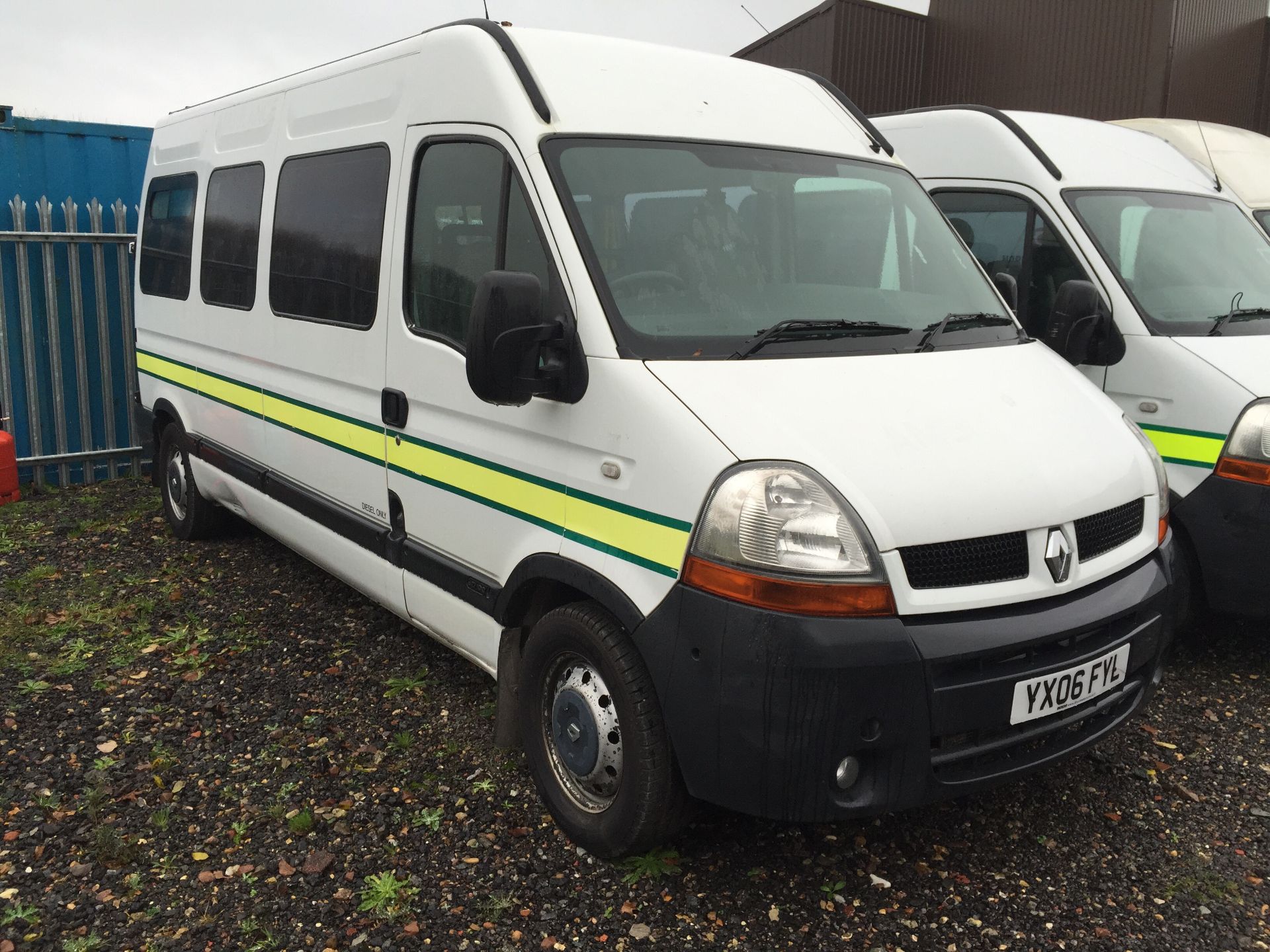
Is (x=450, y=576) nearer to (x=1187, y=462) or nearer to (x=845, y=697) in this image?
(x=845, y=697)

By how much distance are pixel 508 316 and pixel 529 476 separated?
586 millimetres

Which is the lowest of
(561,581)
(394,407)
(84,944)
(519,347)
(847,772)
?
(84,944)

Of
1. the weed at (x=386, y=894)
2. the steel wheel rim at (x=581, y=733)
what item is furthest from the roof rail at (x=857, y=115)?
the weed at (x=386, y=894)

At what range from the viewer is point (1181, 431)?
15.0 feet

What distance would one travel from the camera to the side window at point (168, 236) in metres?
6.07

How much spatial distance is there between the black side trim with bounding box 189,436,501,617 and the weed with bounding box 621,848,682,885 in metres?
0.89

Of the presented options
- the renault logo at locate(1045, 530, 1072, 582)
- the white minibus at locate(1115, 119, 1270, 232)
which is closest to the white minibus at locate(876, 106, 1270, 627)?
the renault logo at locate(1045, 530, 1072, 582)

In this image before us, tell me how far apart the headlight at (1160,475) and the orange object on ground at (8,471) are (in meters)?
7.23

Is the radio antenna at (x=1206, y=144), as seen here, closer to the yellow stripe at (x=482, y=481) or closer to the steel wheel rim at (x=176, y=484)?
the yellow stripe at (x=482, y=481)

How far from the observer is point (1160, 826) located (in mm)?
3504

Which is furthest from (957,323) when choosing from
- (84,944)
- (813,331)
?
(84,944)

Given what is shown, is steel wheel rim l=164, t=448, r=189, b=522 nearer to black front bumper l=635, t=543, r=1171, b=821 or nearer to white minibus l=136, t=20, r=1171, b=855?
white minibus l=136, t=20, r=1171, b=855

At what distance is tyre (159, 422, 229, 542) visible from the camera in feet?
20.9

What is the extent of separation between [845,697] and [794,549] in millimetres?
376
